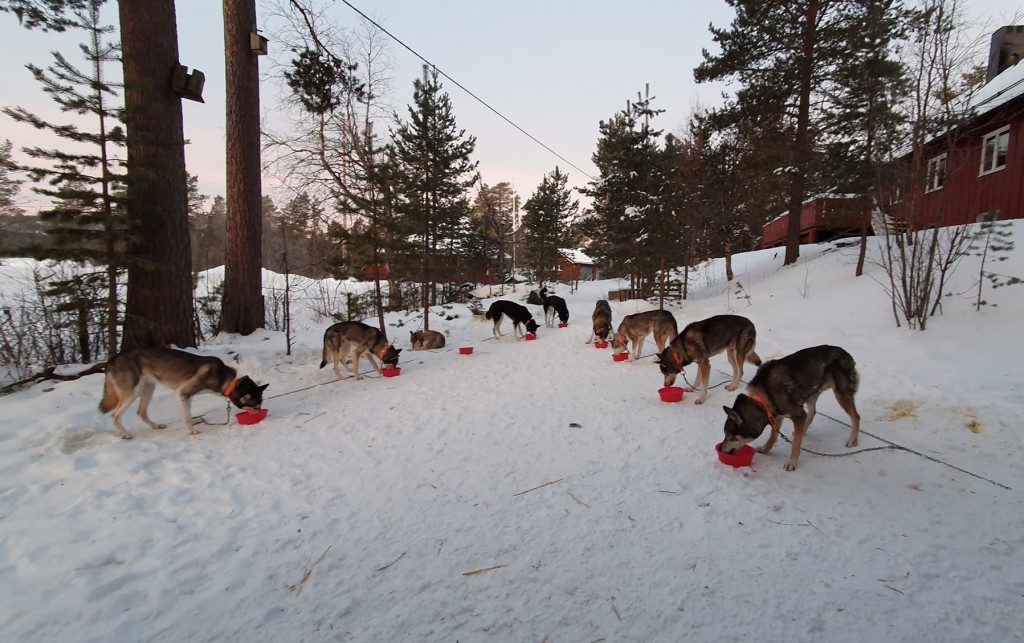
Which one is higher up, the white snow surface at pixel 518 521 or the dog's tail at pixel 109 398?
the dog's tail at pixel 109 398

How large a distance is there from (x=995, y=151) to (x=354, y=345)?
22.9 meters

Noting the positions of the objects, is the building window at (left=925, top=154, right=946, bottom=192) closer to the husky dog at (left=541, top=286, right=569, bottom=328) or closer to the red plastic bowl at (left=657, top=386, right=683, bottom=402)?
the red plastic bowl at (left=657, top=386, right=683, bottom=402)

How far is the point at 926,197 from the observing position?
798 centimetres

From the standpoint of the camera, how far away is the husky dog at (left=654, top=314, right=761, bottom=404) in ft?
20.9

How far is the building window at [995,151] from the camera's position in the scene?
14281 millimetres

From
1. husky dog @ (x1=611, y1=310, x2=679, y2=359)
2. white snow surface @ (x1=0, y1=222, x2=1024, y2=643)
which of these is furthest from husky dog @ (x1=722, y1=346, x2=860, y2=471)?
husky dog @ (x1=611, y1=310, x2=679, y2=359)

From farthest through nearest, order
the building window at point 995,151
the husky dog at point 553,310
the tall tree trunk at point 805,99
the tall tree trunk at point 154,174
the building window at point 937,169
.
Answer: the tall tree trunk at point 805,99
the husky dog at point 553,310
the building window at point 995,151
the building window at point 937,169
the tall tree trunk at point 154,174

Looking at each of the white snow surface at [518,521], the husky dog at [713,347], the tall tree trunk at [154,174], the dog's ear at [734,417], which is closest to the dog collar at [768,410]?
the dog's ear at [734,417]

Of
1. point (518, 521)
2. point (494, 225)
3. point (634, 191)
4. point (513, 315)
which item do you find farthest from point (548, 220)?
point (518, 521)

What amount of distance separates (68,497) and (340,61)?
12.3m

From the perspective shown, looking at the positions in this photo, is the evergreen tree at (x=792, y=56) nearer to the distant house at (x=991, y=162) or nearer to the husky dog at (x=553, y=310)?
the distant house at (x=991, y=162)

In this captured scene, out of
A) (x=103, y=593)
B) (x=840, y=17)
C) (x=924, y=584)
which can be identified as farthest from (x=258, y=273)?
(x=840, y=17)

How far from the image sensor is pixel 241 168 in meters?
A: 9.41

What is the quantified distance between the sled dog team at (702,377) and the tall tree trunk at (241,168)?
305 cm
